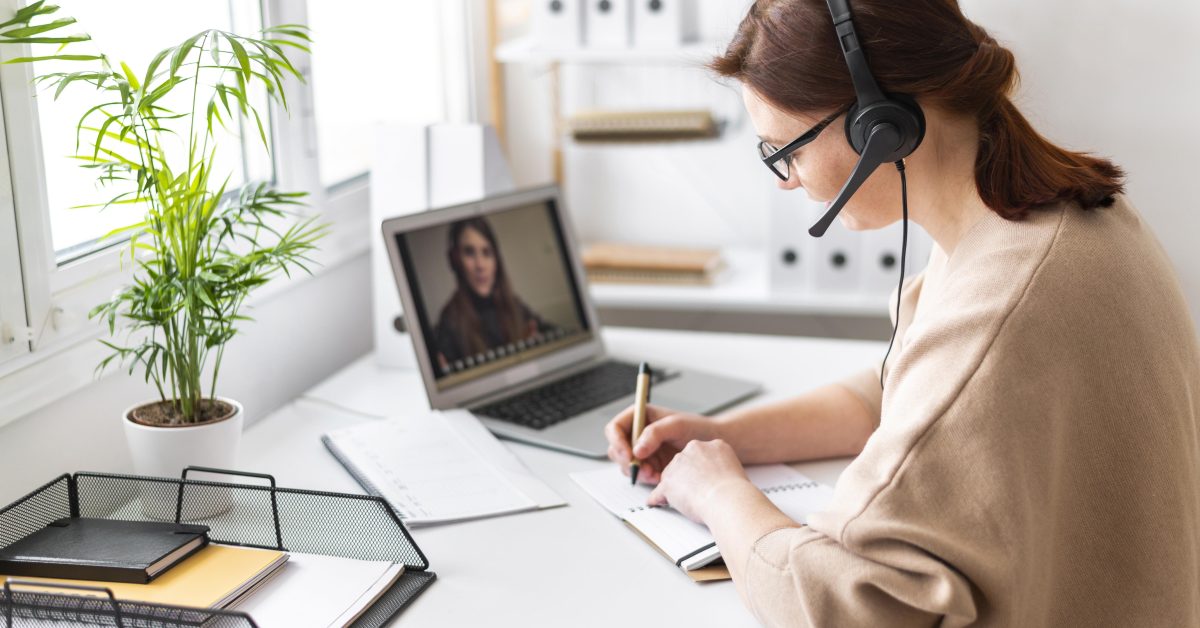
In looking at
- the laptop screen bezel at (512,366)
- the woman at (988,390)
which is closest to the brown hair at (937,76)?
the woman at (988,390)

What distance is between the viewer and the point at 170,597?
911mm

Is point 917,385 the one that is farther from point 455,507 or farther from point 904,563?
point 455,507

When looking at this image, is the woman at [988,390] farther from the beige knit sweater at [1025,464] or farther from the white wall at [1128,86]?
the white wall at [1128,86]

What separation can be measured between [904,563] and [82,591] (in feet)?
2.08

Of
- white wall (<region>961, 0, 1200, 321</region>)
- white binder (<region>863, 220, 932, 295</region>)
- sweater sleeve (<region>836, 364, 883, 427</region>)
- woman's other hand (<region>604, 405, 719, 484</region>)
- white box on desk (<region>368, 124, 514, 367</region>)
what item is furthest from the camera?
white binder (<region>863, 220, 932, 295</region>)

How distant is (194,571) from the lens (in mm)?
969

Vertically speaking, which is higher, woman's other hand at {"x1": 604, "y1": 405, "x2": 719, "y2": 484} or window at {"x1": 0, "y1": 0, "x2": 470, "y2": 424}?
window at {"x1": 0, "y1": 0, "x2": 470, "y2": 424}

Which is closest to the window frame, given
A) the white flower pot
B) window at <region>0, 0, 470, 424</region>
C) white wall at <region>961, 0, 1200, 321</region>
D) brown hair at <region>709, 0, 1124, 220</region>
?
window at <region>0, 0, 470, 424</region>

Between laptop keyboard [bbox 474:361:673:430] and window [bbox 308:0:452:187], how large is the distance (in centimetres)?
47

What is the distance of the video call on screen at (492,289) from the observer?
Answer: 1502 millimetres

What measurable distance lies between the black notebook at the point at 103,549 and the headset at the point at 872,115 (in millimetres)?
679

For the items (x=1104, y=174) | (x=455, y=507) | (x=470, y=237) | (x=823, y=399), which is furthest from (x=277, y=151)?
(x=1104, y=174)

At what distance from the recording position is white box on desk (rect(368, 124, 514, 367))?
1.62 metres

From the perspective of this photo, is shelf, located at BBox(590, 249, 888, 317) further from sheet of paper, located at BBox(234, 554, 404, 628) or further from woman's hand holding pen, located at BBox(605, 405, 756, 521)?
sheet of paper, located at BBox(234, 554, 404, 628)
